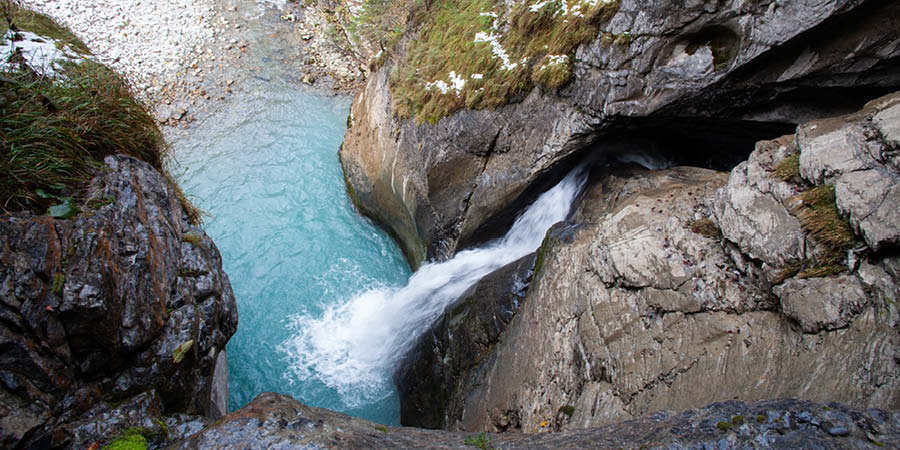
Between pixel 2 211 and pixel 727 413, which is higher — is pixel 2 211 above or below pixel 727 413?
above

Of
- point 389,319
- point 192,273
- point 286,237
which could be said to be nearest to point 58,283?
point 192,273

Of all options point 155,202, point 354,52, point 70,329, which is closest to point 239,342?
point 155,202

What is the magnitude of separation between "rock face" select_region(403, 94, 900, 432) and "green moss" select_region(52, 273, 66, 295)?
4077 mm

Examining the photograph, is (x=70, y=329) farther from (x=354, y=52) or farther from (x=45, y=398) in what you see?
(x=354, y=52)

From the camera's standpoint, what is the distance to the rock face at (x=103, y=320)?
9.55 feet

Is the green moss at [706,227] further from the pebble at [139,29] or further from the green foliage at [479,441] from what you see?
the pebble at [139,29]

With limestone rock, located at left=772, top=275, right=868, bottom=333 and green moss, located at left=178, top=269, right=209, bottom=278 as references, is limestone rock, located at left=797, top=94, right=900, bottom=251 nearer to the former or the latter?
limestone rock, located at left=772, top=275, right=868, bottom=333

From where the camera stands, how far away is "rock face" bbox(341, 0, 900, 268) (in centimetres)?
402

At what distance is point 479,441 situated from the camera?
2854 millimetres

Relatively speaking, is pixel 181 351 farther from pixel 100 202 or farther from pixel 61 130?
pixel 61 130

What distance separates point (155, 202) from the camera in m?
4.42

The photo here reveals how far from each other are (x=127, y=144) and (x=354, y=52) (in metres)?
9.92

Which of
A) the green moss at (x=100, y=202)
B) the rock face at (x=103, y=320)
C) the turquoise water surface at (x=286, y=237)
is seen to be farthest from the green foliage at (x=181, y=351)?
the turquoise water surface at (x=286, y=237)

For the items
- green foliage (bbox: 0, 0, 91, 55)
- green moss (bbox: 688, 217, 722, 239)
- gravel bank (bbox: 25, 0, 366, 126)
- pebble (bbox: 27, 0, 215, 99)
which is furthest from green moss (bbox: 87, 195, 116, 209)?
pebble (bbox: 27, 0, 215, 99)
